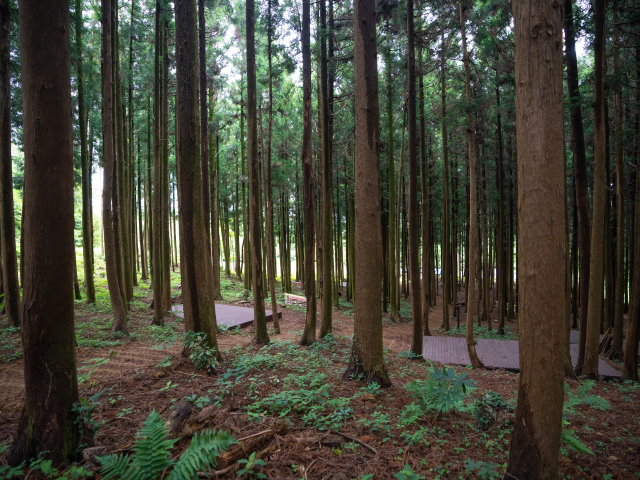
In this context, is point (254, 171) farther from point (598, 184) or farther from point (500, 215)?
point (500, 215)

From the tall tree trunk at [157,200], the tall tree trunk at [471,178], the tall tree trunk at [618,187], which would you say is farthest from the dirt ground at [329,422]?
the tall tree trunk at [157,200]

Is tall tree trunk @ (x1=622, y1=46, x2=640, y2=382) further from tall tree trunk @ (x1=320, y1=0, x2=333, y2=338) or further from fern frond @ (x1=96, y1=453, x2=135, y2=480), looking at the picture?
fern frond @ (x1=96, y1=453, x2=135, y2=480)

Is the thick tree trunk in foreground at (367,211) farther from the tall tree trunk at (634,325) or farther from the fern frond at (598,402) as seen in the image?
the tall tree trunk at (634,325)

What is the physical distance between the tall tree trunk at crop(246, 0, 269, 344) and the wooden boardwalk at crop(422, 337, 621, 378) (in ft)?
16.2

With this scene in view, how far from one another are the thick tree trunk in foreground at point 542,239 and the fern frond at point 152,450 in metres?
2.64

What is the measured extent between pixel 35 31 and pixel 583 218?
33.2ft

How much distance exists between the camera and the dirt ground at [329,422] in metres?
3.05

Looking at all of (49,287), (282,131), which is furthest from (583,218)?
(282,131)

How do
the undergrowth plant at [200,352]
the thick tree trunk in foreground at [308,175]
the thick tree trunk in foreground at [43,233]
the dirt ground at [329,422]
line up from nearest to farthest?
1. the thick tree trunk in foreground at [43,233]
2. the dirt ground at [329,422]
3. the undergrowth plant at [200,352]
4. the thick tree trunk in foreground at [308,175]

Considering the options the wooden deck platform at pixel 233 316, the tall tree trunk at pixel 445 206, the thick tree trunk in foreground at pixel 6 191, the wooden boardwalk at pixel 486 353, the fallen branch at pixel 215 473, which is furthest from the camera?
the wooden deck platform at pixel 233 316

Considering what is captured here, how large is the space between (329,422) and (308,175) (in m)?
6.07

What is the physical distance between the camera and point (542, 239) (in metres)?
2.52

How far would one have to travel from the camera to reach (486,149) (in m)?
15.5

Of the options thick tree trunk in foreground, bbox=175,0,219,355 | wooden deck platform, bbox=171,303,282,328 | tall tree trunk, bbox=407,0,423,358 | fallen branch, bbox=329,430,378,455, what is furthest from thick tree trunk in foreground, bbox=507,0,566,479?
wooden deck platform, bbox=171,303,282,328
